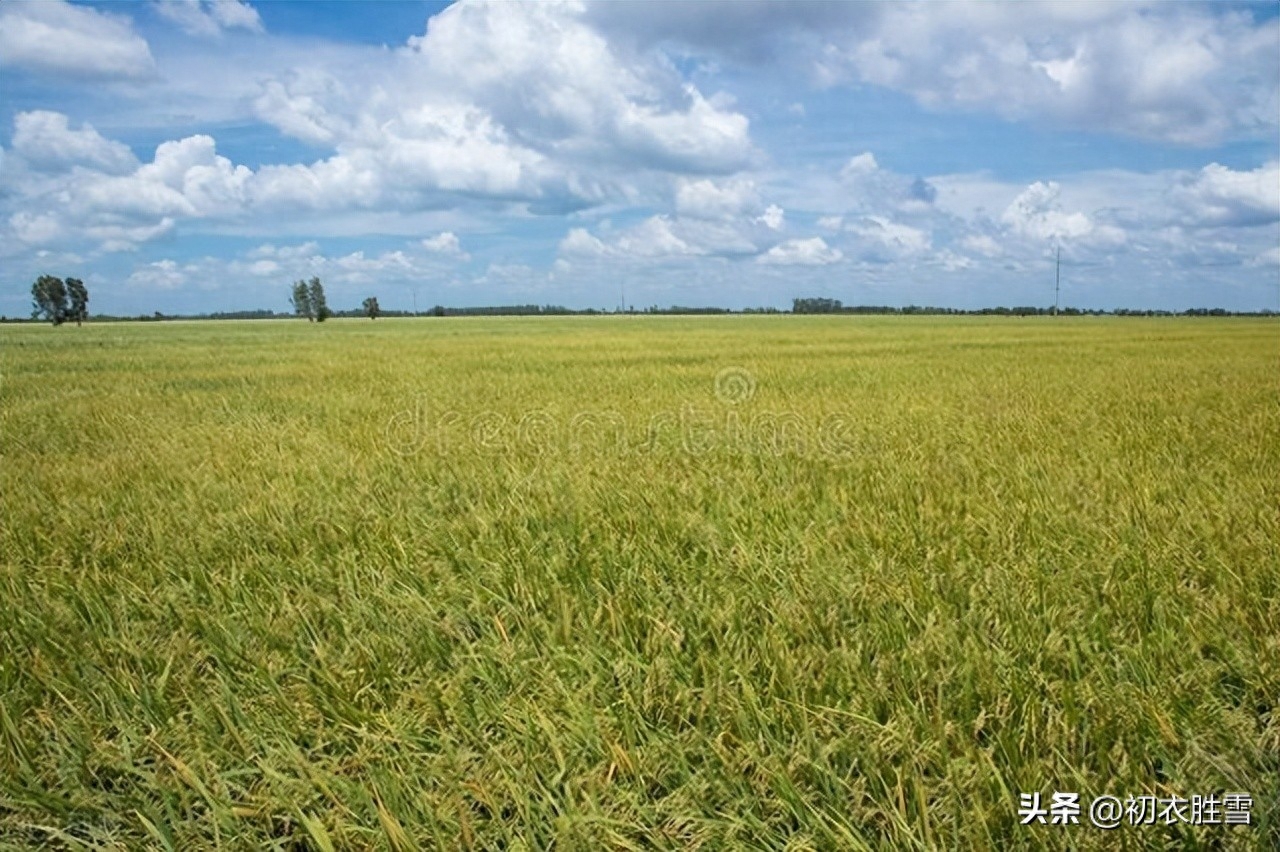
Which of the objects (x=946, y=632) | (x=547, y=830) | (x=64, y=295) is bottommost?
(x=547, y=830)

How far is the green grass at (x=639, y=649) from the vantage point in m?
1.68

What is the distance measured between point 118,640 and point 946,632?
9.63ft

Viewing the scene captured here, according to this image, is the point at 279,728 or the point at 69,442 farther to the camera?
the point at 69,442

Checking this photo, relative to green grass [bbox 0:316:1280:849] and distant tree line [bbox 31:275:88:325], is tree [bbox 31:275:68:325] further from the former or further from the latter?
green grass [bbox 0:316:1280:849]

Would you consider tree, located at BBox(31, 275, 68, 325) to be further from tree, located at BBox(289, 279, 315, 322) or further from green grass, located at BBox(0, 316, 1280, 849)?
green grass, located at BBox(0, 316, 1280, 849)

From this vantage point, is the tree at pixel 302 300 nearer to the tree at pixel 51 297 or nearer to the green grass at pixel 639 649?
the tree at pixel 51 297

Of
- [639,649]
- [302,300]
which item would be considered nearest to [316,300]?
[302,300]

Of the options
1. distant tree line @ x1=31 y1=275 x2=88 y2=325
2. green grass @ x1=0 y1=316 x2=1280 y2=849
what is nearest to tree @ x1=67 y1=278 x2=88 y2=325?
distant tree line @ x1=31 y1=275 x2=88 y2=325

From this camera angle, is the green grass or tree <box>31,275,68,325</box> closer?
the green grass

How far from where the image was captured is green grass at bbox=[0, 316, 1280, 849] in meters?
1.68

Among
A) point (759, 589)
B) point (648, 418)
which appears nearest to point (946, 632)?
point (759, 589)

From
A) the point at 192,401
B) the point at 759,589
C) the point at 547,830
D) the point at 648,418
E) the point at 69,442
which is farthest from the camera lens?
the point at 192,401

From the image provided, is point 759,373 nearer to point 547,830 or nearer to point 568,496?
point 568,496

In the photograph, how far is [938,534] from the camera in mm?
3445
